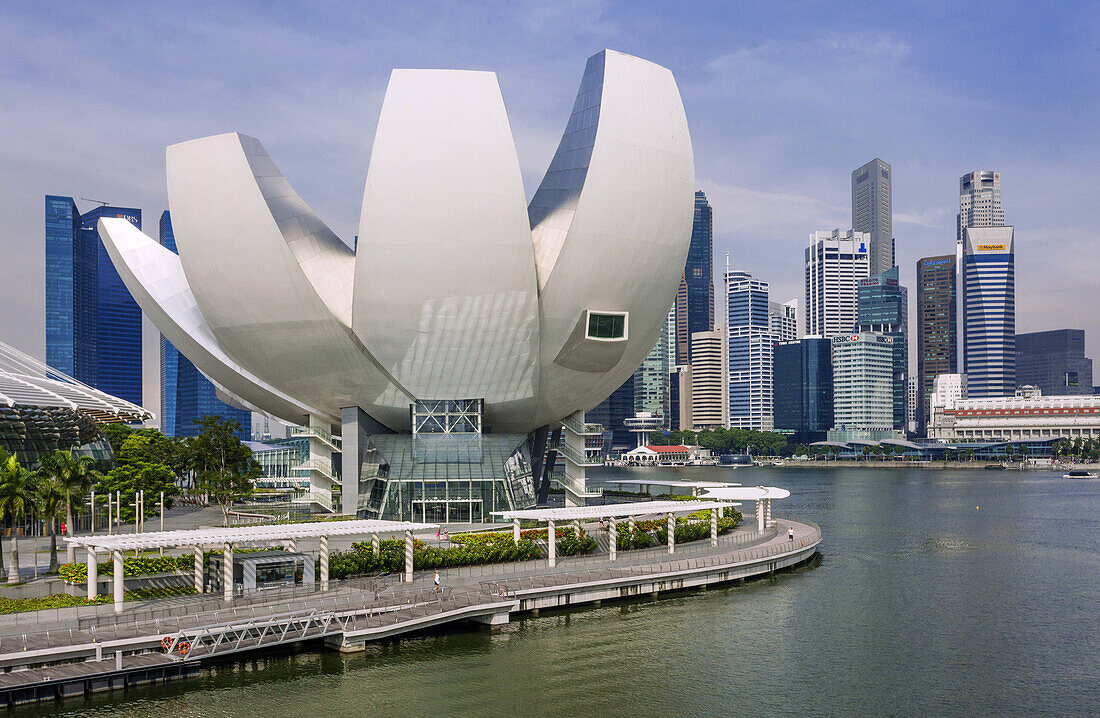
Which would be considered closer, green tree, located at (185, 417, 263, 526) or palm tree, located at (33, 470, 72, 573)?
palm tree, located at (33, 470, 72, 573)

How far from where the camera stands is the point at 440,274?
49.5 meters

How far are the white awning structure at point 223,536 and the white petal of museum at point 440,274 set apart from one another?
15.8 metres

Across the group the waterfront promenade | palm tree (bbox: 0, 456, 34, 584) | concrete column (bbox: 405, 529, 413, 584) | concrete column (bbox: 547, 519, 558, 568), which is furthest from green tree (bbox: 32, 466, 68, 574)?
concrete column (bbox: 547, 519, 558, 568)

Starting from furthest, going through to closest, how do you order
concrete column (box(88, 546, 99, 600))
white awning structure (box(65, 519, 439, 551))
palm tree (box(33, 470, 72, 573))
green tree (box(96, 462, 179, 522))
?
green tree (box(96, 462, 179, 522)) → palm tree (box(33, 470, 72, 573)) → concrete column (box(88, 546, 99, 600)) → white awning structure (box(65, 519, 439, 551))

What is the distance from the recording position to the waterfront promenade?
2702 cm

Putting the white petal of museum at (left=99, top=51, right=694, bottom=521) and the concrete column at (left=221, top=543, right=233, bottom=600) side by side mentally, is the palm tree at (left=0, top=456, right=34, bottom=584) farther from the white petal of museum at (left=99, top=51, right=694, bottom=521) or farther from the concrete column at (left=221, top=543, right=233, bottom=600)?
the white petal of museum at (left=99, top=51, right=694, bottom=521)

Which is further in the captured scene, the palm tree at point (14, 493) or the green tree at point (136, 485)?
the green tree at point (136, 485)

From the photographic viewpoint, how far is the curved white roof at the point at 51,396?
56.7 meters

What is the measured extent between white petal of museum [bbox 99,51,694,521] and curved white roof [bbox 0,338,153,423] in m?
6.85

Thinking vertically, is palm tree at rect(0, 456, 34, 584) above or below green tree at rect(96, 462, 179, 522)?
above

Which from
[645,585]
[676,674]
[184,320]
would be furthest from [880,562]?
[184,320]

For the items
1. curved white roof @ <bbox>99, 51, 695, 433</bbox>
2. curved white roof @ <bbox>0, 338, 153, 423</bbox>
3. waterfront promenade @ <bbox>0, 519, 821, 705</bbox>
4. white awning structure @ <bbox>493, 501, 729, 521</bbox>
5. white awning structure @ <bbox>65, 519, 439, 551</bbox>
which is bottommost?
waterfront promenade @ <bbox>0, 519, 821, 705</bbox>

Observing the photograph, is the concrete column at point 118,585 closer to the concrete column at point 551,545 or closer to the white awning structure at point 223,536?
the white awning structure at point 223,536

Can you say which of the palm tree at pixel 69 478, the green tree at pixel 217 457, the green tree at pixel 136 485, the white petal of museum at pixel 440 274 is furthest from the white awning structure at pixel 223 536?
the green tree at pixel 136 485
